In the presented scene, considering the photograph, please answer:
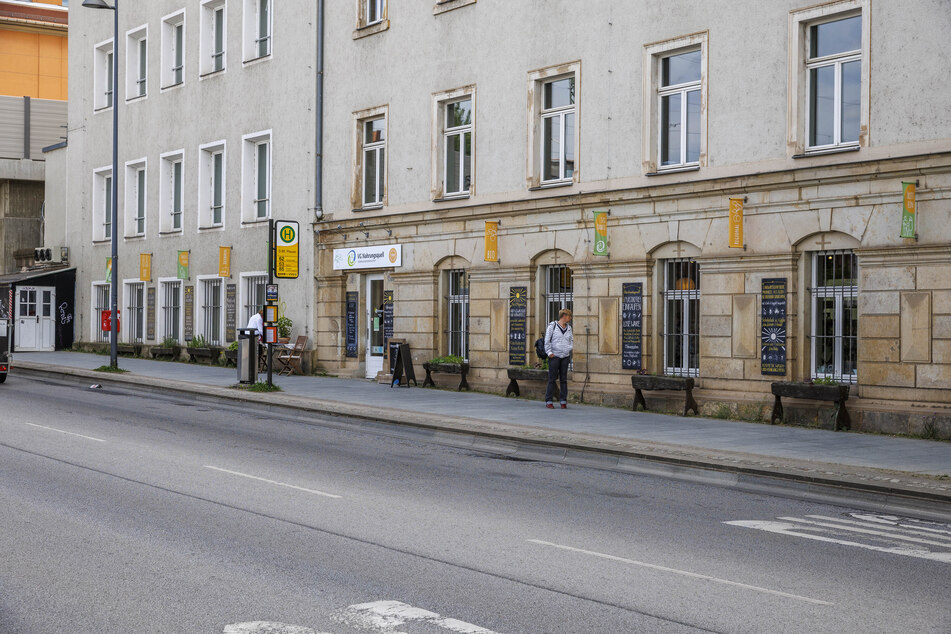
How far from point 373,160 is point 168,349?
11.0 meters

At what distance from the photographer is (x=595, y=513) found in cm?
970

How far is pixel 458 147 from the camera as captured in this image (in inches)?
948

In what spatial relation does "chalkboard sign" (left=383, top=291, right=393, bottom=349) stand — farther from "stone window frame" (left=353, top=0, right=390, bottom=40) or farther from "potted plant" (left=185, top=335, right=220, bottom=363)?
"potted plant" (left=185, top=335, right=220, bottom=363)

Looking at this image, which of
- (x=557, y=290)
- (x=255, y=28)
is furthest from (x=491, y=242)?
(x=255, y=28)

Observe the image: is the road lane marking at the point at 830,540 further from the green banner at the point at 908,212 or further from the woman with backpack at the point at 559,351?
the woman with backpack at the point at 559,351

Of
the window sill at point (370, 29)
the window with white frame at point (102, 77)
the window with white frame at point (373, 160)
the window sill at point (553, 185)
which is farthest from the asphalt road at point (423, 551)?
the window with white frame at point (102, 77)

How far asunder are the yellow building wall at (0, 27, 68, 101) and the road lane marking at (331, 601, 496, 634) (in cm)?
5576

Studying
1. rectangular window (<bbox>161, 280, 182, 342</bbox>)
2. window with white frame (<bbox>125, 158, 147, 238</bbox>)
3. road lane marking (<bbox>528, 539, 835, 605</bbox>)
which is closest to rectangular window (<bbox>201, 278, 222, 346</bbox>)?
rectangular window (<bbox>161, 280, 182, 342</bbox>)

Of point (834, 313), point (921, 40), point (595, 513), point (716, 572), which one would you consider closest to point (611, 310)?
point (834, 313)

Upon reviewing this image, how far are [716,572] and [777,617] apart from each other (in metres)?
1.18

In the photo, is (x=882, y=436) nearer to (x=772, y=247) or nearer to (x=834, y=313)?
(x=834, y=313)

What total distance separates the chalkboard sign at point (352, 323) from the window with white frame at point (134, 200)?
1273 centimetres

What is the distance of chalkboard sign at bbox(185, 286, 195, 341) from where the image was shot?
33000 millimetres

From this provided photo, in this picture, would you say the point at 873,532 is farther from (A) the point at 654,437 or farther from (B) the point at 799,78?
(B) the point at 799,78
